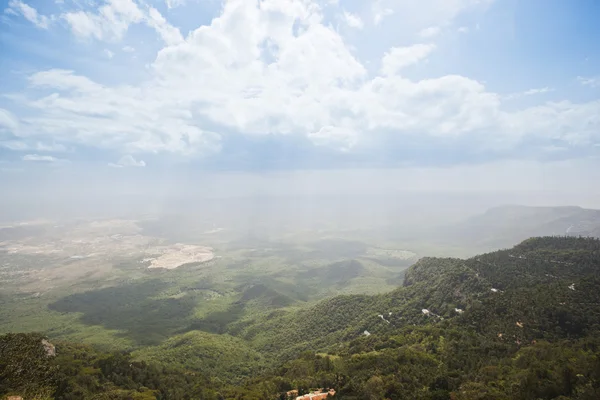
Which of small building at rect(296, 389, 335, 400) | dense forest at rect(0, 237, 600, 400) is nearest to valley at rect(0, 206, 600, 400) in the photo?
dense forest at rect(0, 237, 600, 400)

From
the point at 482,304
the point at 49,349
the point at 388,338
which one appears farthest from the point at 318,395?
the point at 49,349

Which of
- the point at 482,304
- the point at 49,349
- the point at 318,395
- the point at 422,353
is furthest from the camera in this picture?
the point at 482,304

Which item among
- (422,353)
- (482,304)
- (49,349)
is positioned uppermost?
(482,304)

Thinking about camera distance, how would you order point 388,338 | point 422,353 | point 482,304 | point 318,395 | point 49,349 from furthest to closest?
1. point 482,304
2. point 388,338
3. point 49,349
4. point 422,353
5. point 318,395

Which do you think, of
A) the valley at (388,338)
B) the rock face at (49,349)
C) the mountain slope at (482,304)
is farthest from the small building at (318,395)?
the rock face at (49,349)

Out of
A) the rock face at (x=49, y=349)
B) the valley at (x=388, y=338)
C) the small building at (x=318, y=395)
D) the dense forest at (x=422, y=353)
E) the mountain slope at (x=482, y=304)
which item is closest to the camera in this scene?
the dense forest at (x=422, y=353)

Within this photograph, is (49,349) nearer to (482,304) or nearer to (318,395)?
(318,395)

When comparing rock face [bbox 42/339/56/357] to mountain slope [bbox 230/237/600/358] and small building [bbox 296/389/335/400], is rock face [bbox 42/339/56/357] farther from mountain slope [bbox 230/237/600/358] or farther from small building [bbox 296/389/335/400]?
mountain slope [bbox 230/237/600/358]

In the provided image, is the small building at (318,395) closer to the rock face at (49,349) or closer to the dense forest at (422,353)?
the dense forest at (422,353)

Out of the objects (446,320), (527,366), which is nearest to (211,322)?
(446,320)
